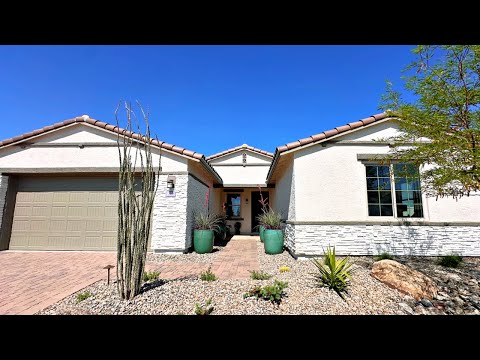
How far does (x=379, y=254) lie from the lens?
21.8 ft

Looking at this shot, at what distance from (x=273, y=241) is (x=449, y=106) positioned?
569 centimetres

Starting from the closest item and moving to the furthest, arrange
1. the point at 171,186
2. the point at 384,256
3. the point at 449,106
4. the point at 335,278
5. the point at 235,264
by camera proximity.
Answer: the point at 449,106
the point at 335,278
the point at 384,256
the point at 235,264
the point at 171,186

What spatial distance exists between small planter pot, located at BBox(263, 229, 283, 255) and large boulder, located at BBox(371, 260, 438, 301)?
11.2ft

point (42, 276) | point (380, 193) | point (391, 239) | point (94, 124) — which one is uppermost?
point (94, 124)

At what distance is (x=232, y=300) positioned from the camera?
3.74 meters

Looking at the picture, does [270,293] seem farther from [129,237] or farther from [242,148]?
[242,148]

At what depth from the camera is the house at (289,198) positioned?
264 inches

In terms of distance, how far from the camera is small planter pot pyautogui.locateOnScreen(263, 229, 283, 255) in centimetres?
789

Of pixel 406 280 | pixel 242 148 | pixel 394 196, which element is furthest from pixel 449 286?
pixel 242 148

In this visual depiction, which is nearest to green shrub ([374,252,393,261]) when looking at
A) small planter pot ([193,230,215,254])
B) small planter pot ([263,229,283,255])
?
small planter pot ([263,229,283,255])

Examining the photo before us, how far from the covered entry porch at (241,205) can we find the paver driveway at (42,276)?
7719 mm
